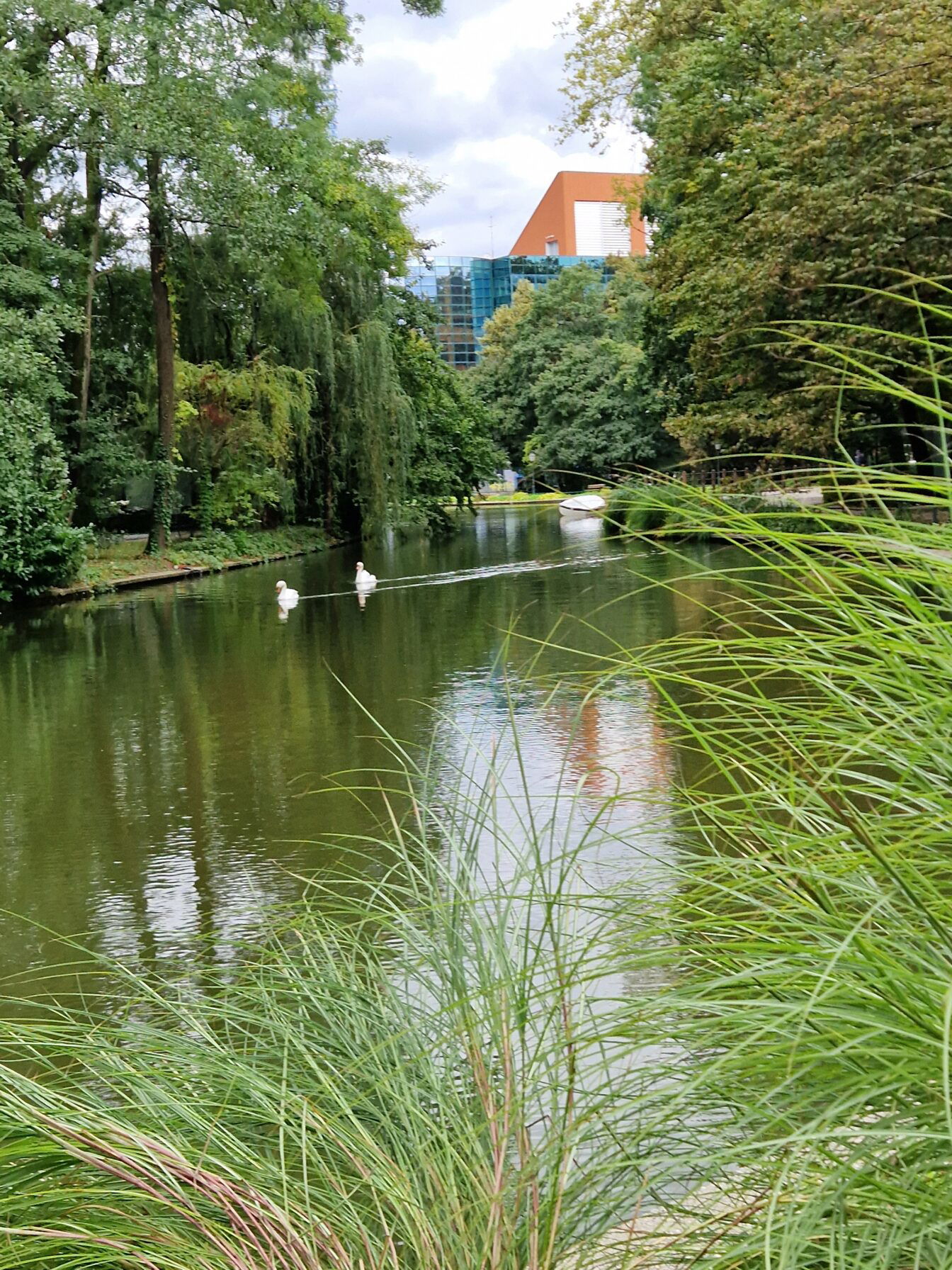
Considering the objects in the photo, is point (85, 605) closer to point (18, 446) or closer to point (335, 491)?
point (18, 446)

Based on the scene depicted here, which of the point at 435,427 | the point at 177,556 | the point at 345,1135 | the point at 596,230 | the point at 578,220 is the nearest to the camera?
the point at 345,1135

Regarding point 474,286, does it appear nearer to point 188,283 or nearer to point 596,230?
point 596,230

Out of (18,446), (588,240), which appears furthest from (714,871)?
(588,240)

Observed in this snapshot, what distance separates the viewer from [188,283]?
2683 cm

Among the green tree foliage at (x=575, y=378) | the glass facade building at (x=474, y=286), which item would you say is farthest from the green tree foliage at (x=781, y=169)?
the glass facade building at (x=474, y=286)

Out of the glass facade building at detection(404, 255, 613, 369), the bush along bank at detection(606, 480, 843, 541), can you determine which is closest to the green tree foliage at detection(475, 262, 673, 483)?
the glass facade building at detection(404, 255, 613, 369)

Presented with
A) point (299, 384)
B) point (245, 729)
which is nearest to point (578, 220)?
point (299, 384)

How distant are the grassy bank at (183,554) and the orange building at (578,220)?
75.6 metres

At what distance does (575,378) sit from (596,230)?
5360cm

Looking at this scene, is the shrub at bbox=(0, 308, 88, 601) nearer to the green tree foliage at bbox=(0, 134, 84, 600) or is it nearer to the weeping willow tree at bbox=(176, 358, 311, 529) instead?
the green tree foliage at bbox=(0, 134, 84, 600)

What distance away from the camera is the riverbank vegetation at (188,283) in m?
20.9

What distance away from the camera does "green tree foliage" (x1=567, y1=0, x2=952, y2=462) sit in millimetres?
17891

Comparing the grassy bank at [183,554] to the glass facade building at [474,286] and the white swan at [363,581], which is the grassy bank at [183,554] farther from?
the glass facade building at [474,286]

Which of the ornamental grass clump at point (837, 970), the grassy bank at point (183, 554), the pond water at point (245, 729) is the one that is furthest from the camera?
the grassy bank at point (183, 554)
